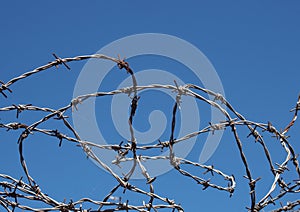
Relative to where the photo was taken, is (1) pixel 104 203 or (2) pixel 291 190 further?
(2) pixel 291 190

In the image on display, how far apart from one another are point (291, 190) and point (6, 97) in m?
1.23

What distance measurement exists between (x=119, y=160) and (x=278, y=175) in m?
0.68

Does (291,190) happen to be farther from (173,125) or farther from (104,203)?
(104,203)

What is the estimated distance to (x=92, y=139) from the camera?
209cm

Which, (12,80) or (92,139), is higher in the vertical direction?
(12,80)

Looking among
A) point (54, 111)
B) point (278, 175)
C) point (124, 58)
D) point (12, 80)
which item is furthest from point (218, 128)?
point (12, 80)

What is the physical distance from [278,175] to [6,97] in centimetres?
116

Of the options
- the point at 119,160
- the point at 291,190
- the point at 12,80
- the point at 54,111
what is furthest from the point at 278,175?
the point at 12,80

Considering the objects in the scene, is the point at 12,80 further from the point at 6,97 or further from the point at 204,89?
the point at 204,89

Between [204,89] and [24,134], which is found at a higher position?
[204,89]

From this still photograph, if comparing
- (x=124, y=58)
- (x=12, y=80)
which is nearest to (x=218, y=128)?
(x=124, y=58)

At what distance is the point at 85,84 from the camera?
2059 millimetres

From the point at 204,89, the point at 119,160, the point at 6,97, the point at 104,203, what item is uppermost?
the point at 204,89

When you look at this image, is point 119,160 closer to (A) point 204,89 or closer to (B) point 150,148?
(B) point 150,148
